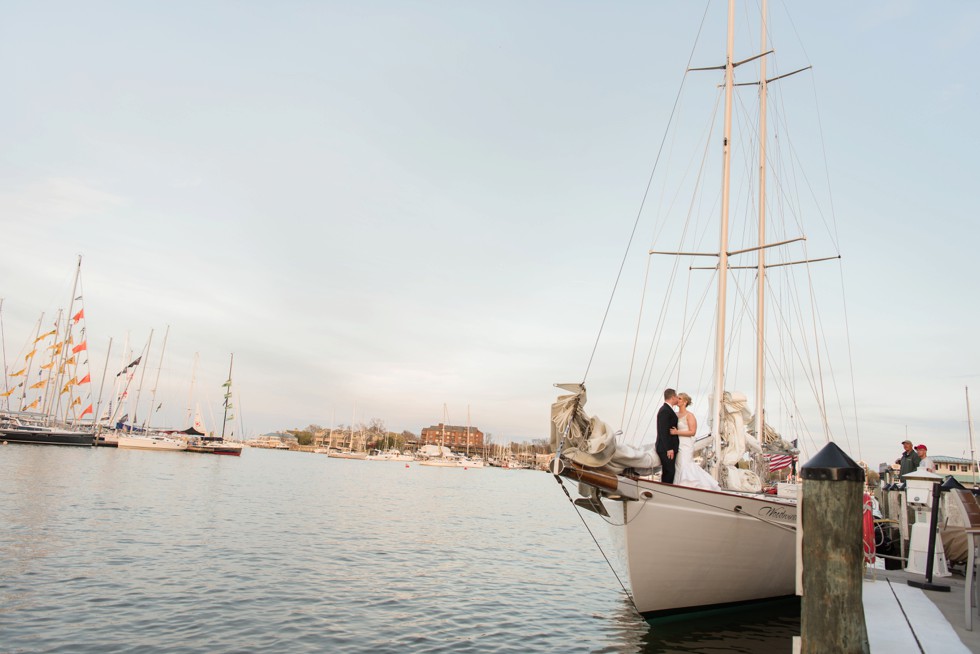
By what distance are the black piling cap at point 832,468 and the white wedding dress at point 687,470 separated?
5698mm

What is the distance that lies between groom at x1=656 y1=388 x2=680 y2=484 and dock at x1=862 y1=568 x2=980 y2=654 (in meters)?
3.30

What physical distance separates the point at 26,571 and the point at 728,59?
19.5 meters

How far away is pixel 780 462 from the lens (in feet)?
57.6

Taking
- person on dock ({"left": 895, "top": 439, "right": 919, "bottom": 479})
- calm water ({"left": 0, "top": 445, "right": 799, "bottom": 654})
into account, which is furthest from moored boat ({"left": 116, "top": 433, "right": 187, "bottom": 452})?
person on dock ({"left": 895, "top": 439, "right": 919, "bottom": 479})

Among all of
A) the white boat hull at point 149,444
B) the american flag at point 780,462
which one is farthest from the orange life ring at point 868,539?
the white boat hull at point 149,444

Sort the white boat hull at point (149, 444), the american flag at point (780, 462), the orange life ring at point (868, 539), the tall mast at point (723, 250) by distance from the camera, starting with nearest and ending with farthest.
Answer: the orange life ring at point (868, 539)
the tall mast at point (723, 250)
the american flag at point (780, 462)
the white boat hull at point (149, 444)

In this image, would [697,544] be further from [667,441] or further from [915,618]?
[915,618]

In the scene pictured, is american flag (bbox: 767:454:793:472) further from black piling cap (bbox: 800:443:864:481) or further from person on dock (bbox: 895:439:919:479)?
black piling cap (bbox: 800:443:864:481)

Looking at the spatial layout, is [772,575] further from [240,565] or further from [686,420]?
[240,565]

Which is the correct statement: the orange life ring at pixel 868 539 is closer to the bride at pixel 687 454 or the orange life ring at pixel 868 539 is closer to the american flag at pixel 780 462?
the bride at pixel 687 454

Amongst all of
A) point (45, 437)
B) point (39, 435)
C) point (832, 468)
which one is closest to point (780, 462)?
point (832, 468)

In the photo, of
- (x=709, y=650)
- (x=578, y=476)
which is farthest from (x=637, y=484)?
(x=709, y=650)

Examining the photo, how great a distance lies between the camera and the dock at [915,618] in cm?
620

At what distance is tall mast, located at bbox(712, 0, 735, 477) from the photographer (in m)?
13.1
